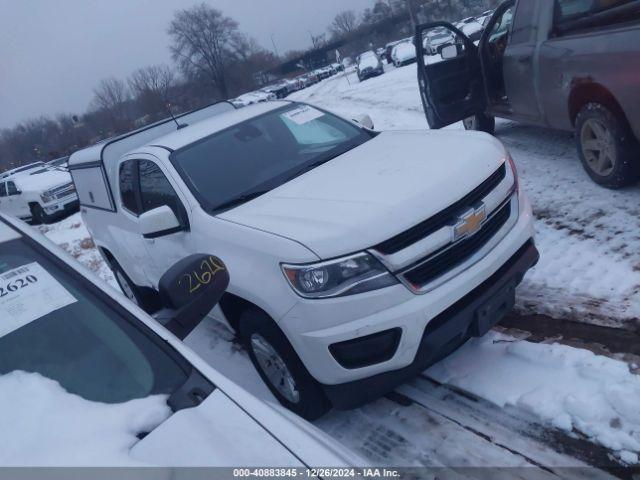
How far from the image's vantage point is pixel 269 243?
2.89 metres

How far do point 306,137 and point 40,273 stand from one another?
8.74 ft

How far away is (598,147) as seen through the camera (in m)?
4.76

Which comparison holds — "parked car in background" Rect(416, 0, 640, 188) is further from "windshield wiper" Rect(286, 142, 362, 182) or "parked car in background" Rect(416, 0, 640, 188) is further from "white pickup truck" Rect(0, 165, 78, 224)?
"white pickup truck" Rect(0, 165, 78, 224)

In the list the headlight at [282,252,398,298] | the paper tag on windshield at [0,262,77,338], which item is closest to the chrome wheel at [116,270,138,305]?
the headlight at [282,252,398,298]

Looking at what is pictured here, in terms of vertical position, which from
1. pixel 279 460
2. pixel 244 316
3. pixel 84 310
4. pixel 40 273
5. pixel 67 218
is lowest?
pixel 67 218

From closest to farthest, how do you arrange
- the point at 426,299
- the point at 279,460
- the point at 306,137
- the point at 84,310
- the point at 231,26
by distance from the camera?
1. the point at 279,460
2. the point at 84,310
3. the point at 426,299
4. the point at 306,137
5. the point at 231,26

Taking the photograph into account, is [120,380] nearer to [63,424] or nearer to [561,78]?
[63,424]

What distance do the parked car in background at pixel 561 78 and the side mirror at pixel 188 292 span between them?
11.6 feet

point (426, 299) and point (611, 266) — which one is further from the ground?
Answer: point (426, 299)

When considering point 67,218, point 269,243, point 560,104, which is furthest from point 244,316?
point 67,218

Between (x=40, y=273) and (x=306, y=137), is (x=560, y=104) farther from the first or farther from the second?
(x=40, y=273)

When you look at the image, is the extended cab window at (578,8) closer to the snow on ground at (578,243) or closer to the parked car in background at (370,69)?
the snow on ground at (578,243)

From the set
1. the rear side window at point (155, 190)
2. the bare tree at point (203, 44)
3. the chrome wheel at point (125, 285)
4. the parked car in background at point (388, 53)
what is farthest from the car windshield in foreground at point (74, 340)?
the bare tree at point (203, 44)

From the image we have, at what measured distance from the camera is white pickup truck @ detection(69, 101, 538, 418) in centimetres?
269
